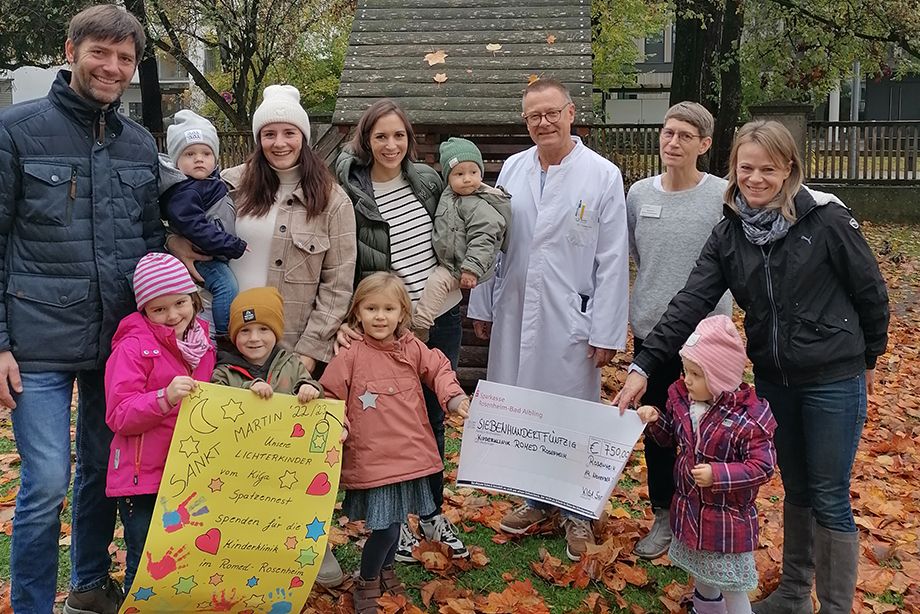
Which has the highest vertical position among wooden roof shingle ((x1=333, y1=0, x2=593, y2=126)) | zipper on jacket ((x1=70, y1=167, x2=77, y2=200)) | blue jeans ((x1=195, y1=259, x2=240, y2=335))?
wooden roof shingle ((x1=333, y1=0, x2=593, y2=126))

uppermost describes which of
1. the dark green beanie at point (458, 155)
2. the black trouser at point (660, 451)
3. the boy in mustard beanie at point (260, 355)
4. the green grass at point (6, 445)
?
the dark green beanie at point (458, 155)

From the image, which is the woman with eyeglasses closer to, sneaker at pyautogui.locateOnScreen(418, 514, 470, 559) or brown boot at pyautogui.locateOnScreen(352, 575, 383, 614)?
sneaker at pyautogui.locateOnScreen(418, 514, 470, 559)

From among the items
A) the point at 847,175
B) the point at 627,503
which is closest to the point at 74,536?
the point at 627,503

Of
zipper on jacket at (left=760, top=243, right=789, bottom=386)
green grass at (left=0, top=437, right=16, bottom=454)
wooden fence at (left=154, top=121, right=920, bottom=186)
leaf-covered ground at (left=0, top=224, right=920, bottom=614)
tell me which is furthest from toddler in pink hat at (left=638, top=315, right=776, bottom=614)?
wooden fence at (left=154, top=121, right=920, bottom=186)

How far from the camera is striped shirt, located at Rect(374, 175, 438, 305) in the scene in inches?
146

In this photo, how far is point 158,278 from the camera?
306 cm

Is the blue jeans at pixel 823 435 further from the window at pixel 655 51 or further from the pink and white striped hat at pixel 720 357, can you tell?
the window at pixel 655 51

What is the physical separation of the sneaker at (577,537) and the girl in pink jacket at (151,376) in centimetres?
195

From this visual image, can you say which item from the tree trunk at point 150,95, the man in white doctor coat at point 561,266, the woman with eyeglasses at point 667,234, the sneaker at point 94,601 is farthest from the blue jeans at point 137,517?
the tree trunk at point 150,95

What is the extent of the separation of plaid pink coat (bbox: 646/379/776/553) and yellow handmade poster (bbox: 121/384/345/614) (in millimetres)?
1367

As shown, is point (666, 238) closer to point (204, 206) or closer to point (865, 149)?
point (204, 206)

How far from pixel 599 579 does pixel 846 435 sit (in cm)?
136

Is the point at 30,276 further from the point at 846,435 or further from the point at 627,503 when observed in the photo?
the point at 627,503

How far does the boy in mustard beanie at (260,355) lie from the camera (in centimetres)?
325
